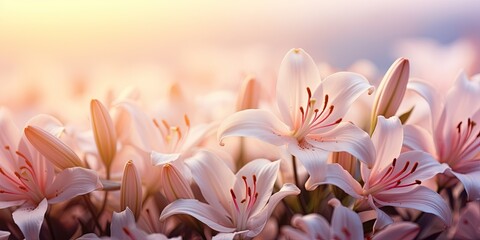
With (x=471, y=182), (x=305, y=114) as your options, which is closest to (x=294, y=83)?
(x=305, y=114)

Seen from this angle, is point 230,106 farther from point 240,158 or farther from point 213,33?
point 213,33

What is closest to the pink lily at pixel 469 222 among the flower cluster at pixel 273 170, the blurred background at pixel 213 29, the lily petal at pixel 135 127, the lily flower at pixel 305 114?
the flower cluster at pixel 273 170

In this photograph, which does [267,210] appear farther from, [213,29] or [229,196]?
[213,29]

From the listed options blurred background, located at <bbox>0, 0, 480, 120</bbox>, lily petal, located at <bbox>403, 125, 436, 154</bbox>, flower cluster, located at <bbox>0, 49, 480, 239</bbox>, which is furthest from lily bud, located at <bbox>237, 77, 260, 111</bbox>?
blurred background, located at <bbox>0, 0, 480, 120</bbox>

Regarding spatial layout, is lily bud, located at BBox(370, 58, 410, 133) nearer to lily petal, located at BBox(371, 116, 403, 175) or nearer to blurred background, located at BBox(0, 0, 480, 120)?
lily petal, located at BBox(371, 116, 403, 175)

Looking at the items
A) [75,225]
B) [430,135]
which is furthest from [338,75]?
[75,225]
